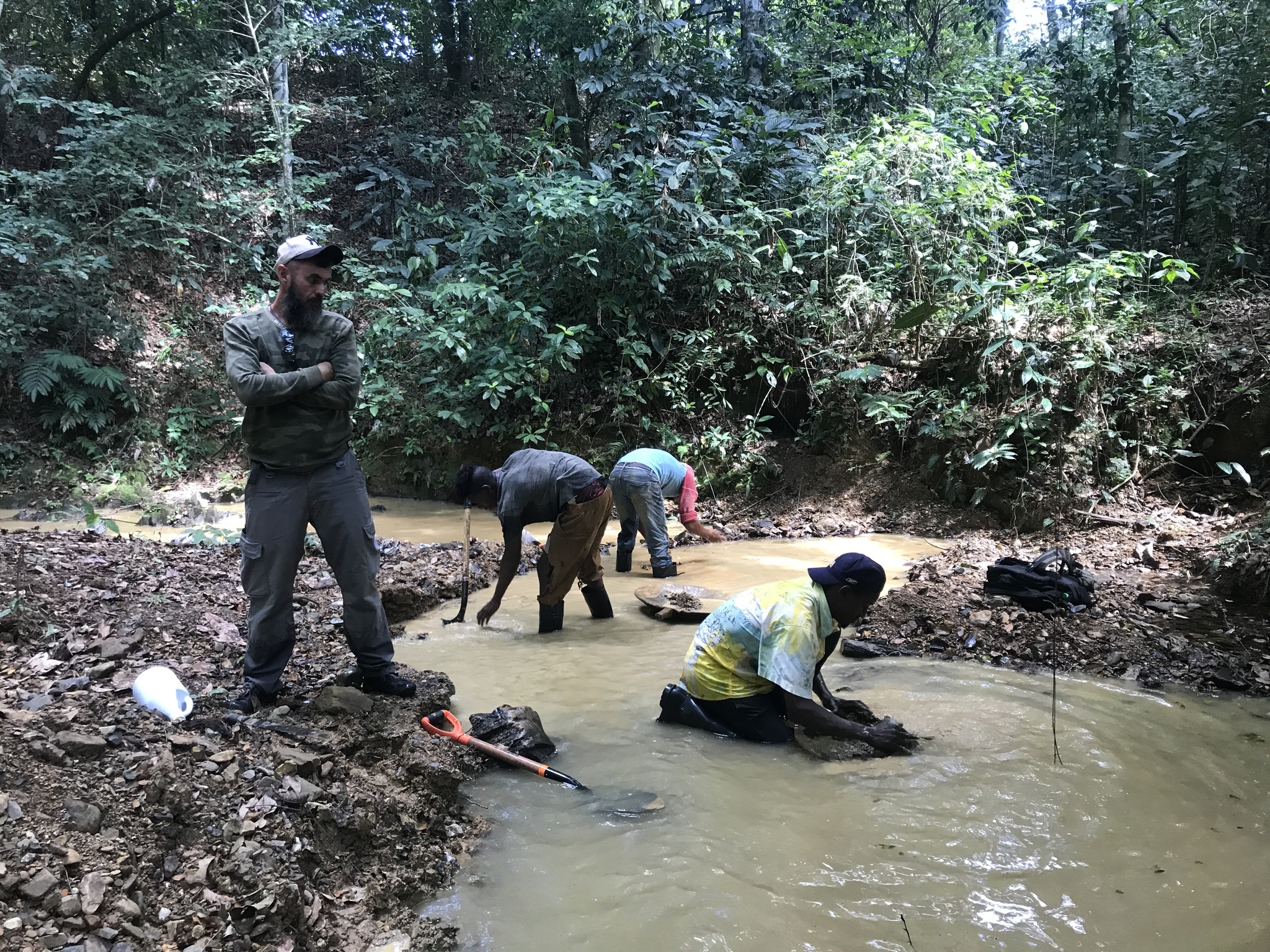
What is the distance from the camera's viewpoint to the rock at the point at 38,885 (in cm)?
208

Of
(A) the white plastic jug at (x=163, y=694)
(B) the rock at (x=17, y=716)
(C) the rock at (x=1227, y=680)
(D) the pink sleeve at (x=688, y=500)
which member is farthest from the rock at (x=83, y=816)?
(D) the pink sleeve at (x=688, y=500)

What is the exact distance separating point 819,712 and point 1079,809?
1.08 meters

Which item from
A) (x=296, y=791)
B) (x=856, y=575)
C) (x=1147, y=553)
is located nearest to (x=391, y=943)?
(x=296, y=791)

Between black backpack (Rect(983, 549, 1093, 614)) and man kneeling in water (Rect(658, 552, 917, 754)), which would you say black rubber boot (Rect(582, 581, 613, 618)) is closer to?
man kneeling in water (Rect(658, 552, 917, 754))

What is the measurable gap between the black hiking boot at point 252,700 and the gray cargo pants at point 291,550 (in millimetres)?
27

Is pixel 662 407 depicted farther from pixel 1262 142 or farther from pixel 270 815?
pixel 270 815

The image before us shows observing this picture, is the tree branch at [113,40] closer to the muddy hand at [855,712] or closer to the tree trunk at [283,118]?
the tree trunk at [283,118]

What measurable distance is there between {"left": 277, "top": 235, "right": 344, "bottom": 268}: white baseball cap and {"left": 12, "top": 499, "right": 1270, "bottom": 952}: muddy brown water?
96.6 inches

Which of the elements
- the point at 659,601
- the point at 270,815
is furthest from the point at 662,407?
the point at 270,815

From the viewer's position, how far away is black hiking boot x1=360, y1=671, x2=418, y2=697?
397 centimetres

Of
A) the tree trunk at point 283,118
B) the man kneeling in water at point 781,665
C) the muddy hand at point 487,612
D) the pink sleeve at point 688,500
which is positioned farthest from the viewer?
the tree trunk at point 283,118

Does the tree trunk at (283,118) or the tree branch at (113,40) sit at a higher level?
the tree branch at (113,40)

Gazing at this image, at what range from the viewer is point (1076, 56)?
12.6m

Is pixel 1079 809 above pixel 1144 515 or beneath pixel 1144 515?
beneath
